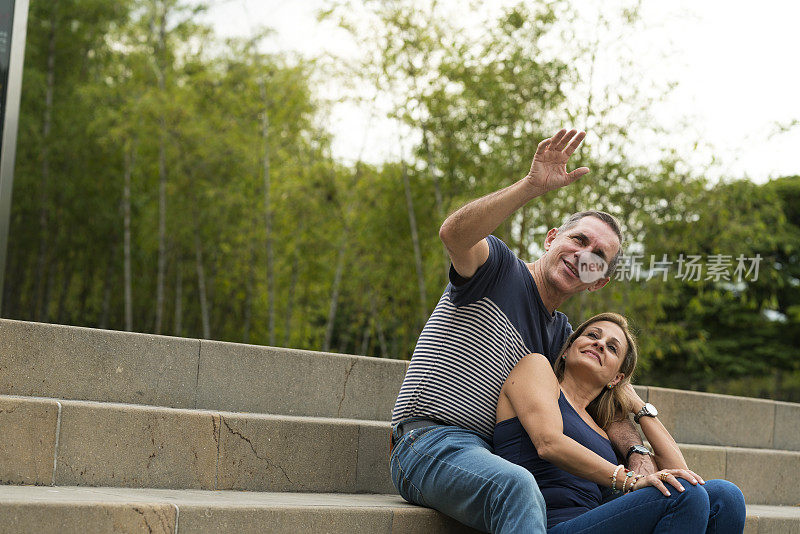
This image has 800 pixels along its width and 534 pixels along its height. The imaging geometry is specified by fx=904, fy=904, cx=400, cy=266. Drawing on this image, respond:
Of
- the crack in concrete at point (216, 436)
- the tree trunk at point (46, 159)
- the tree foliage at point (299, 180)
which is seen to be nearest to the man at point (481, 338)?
the crack in concrete at point (216, 436)

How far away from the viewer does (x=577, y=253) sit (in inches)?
107

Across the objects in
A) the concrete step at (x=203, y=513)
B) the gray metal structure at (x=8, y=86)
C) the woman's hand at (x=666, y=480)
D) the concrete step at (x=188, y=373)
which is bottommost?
the concrete step at (x=203, y=513)

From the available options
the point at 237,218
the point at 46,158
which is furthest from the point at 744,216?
the point at 46,158

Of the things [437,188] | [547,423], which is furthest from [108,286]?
[547,423]

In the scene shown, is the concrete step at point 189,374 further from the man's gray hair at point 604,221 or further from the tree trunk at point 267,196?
the tree trunk at point 267,196

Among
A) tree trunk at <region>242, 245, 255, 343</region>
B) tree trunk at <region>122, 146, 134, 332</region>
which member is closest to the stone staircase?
tree trunk at <region>242, 245, 255, 343</region>

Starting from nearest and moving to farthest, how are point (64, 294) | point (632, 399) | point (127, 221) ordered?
point (632, 399)
point (127, 221)
point (64, 294)

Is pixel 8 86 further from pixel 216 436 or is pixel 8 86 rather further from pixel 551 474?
pixel 551 474

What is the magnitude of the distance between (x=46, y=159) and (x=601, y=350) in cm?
952

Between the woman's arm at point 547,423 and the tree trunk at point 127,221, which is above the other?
the tree trunk at point 127,221

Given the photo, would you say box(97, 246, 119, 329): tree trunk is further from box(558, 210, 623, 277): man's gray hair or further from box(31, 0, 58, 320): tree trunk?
box(558, 210, 623, 277): man's gray hair

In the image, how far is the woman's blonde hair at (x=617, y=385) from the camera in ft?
9.44

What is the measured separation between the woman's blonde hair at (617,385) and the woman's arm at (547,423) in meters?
0.27

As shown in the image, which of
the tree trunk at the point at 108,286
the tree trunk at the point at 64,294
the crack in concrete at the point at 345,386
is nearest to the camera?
the crack in concrete at the point at 345,386
